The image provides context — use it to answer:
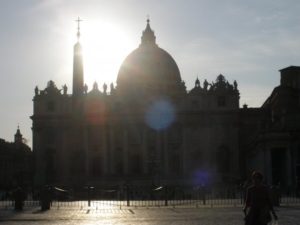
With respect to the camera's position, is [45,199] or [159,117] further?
[159,117]

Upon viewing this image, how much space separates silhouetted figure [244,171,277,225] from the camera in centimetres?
1572

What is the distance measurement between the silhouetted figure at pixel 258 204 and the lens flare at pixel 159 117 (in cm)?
7978

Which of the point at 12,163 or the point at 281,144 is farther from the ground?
the point at 12,163

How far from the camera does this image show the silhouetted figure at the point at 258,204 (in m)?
15.7

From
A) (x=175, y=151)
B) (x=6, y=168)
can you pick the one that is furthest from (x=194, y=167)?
(x=6, y=168)

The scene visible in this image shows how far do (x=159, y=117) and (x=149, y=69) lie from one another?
20.2m

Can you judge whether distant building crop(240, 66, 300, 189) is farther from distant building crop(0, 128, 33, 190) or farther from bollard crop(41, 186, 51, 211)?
distant building crop(0, 128, 33, 190)

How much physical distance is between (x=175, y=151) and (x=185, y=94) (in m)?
7.77

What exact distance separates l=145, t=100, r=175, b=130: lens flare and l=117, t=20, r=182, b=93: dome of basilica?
1325 centimetres

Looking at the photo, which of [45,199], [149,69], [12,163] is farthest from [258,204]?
[12,163]

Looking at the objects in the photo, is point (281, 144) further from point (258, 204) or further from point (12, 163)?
point (12, 163)

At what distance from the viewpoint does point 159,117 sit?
95.7m

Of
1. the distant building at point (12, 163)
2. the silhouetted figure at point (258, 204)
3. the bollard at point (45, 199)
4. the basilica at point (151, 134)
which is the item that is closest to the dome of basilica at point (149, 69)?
the basilica at point (151, 134)

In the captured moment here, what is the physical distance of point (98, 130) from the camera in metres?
96.9
